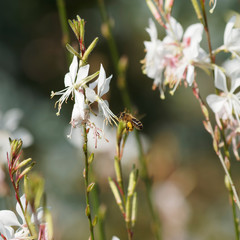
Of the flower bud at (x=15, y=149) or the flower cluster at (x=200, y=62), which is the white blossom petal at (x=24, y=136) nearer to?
the flower cluster at (x=200, y=62)

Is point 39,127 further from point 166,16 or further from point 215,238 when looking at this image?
point 166,16

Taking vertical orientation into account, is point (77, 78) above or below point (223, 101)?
above

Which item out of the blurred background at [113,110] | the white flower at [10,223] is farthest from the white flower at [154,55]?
the blurred background at [113,110]

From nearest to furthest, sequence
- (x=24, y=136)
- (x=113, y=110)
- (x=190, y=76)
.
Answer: (x=190, y=76)
(x=24, y=136)
(x=113, y=110)

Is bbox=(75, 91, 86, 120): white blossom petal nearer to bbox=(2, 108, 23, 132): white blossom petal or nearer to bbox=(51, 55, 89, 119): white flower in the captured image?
bbox=(51, 55, 89, 119): white flower

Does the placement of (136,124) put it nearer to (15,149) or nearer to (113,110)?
(15,149)

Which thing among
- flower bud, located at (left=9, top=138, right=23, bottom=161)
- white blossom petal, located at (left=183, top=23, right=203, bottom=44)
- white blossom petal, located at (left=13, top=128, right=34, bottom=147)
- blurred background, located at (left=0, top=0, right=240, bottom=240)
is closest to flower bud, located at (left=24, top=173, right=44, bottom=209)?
flower bud, located at (left=9, top=138, right=23, bottom=161)

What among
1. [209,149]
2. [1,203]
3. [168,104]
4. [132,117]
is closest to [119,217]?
[1,203]

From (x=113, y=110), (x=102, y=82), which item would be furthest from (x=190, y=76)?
(x=113, y=110)
